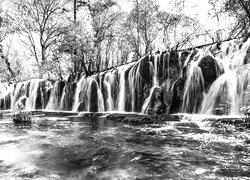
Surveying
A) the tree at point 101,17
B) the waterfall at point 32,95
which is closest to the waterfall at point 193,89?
the tree at point 101,17

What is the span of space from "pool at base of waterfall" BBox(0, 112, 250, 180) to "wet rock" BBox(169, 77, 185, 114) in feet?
18.8

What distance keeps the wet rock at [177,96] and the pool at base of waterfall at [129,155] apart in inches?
225

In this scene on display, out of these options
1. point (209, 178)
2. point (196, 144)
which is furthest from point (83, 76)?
point (209, 178)

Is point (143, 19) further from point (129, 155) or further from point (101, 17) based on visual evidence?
point (129, 155)

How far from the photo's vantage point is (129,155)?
237 inches

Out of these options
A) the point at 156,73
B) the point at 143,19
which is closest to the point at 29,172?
the point at 156,73

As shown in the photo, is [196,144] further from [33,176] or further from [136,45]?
[136,45]

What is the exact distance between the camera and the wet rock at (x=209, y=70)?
1401 cm

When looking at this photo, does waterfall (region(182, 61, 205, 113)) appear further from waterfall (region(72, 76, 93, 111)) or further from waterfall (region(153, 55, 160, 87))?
waterfall (region(72, 76, 93, 111))

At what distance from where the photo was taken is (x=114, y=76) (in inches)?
770

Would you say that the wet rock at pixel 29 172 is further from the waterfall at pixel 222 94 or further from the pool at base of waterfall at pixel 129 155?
the waterfall at pixel 222 94

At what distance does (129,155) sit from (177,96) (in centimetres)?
959

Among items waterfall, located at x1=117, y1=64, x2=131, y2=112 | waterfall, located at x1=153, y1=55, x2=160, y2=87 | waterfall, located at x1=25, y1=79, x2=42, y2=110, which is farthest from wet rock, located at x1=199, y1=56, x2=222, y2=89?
waterfall, located at x1=25, y1=79, x2=42, y2=110

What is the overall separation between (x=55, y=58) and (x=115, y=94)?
412 inches
